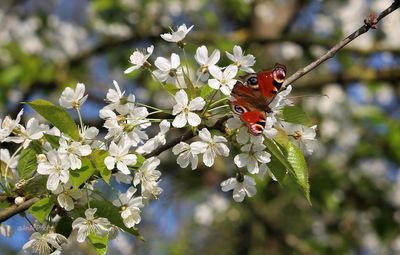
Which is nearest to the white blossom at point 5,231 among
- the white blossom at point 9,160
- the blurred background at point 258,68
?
the white blossom at point 9,160

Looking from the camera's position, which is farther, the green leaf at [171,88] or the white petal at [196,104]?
the green leaf at [171,88]

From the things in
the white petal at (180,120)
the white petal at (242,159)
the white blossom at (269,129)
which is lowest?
the white petal at (242,159)

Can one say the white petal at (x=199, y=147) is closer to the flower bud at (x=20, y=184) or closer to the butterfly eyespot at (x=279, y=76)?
the butterfly eyespot at (x=279, y=76)

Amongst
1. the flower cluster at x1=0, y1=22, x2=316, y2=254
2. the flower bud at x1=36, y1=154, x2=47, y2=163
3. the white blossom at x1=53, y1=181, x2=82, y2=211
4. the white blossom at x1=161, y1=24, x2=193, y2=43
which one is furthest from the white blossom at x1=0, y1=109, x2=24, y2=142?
the white blossom at x1=161, y1=24, x2=193, y2=43

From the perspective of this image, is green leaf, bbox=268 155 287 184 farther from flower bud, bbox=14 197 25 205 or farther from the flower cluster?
flower bud, bbox=14 197 25 205

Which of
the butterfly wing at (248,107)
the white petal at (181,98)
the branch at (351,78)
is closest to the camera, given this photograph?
the butterfly wing at (248,107)

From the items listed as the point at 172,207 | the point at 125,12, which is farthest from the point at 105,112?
the point at 172,207
